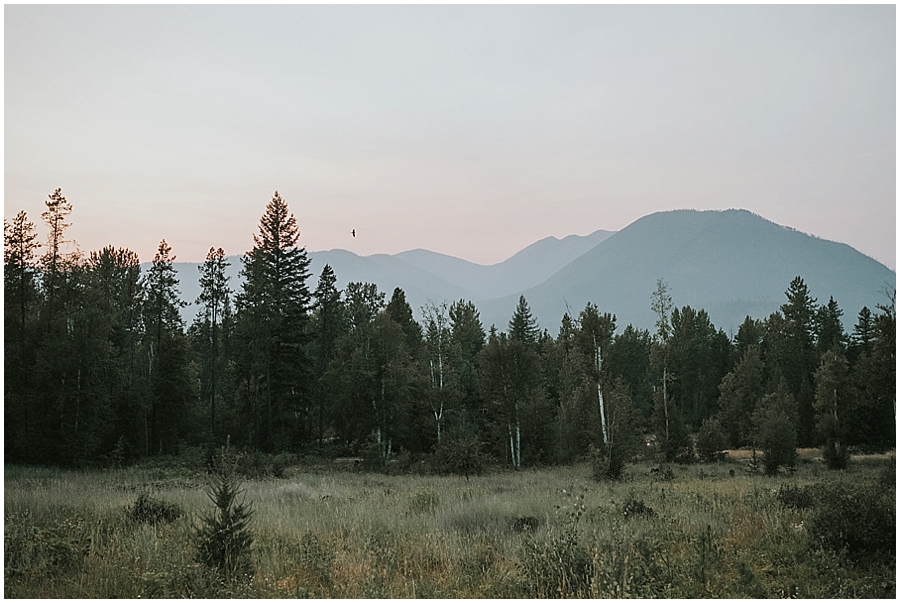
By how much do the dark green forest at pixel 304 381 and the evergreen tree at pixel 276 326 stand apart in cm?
10

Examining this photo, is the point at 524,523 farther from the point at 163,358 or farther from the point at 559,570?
the point at 163,358

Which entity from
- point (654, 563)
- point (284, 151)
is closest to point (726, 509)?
point (654, 563)

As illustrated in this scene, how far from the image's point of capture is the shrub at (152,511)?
367 inches

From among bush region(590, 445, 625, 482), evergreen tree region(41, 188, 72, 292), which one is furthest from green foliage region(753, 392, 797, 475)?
evergreen tree region(41, 188, 72, 292)

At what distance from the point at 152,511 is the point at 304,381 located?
25.2 metres

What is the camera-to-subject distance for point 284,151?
14.5 meters

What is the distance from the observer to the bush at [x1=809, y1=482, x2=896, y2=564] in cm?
719

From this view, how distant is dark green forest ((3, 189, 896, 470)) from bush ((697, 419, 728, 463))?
10 centimetres

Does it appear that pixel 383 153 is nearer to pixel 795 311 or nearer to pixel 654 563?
pixel 654 563

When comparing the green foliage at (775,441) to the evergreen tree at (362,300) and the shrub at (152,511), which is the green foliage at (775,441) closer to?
the shrub at (152,511)

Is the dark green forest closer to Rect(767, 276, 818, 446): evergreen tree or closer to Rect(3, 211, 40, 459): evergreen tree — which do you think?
Rect(3, 211, 40, 459): evergreen tree

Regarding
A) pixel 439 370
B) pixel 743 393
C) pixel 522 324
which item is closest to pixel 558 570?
pixel 439 370

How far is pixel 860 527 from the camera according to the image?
7.27 meters

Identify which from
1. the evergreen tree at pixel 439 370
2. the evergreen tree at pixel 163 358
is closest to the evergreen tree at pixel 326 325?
the evergreen tree at pixel 439 370
